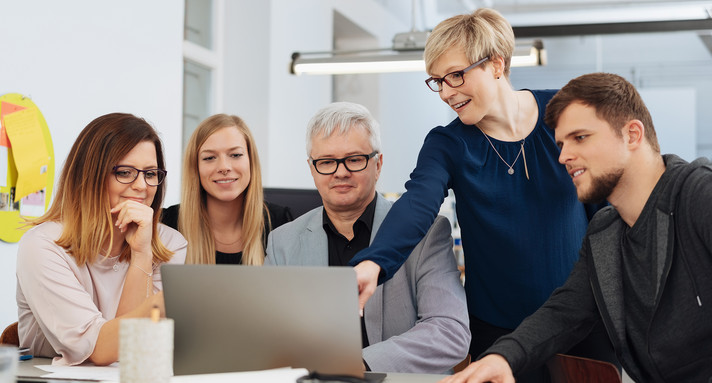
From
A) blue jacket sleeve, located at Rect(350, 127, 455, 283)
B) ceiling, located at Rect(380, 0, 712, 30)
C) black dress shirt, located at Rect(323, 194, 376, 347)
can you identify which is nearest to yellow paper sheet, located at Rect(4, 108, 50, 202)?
black dress shirt, located at Rect(323, 194, 376, 347)

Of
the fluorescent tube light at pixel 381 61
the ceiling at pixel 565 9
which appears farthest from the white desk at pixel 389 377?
the ceiling at pixel 565 9

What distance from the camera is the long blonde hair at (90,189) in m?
1.91

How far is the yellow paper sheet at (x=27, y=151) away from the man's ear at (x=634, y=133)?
7.79 feet

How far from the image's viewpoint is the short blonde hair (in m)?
1.96

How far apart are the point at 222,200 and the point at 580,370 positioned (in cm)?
136

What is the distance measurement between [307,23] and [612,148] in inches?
181

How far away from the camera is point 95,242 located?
1.93 metres

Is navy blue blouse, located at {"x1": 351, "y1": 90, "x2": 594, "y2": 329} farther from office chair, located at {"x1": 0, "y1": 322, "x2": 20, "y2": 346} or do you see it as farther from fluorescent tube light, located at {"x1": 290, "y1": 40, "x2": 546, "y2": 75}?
fluorescent tube light, located at {"x1": 290, "y1": 40, "x2": 546, "y2": 75}

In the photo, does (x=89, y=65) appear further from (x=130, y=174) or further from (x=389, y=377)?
(x=389, y=377)

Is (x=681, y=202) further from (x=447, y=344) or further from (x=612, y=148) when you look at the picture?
(x=447, y=344)

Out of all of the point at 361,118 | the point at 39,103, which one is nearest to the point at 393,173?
the point at 39,103

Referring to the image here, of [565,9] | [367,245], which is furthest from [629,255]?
[565,9]

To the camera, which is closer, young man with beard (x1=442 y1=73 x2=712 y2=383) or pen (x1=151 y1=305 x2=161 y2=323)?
pen (x1=151 y1=305 x2=161 y2=323)

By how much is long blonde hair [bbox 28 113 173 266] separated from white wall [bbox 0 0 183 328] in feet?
3.97
